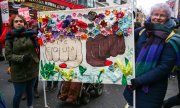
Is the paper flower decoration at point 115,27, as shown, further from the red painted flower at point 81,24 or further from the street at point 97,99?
the street at point 97,99

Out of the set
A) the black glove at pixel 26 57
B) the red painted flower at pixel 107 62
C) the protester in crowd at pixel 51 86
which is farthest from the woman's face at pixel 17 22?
the protester in crowd at pixel 51 86

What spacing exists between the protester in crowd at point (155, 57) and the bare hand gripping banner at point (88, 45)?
72 centimetres

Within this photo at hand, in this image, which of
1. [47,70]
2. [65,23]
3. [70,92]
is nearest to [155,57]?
[65,23]

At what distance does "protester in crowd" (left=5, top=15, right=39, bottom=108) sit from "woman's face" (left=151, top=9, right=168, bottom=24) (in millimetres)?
2303

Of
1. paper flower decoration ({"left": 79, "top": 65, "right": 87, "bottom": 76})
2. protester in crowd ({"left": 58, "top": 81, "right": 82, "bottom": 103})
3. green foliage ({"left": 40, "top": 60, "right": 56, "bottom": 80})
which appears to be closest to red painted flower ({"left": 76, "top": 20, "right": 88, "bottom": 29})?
paper flower decoration ({"left": 79, "top": 65, "right": 87, "bottom": 76})

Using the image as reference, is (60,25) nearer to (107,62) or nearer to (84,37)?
(84,37)

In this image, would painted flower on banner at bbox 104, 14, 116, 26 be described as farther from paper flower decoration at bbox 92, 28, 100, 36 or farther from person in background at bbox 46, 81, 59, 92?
person in background at bbox 46, 81, 59, 92

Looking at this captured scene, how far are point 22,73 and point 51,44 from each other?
0.65 meters

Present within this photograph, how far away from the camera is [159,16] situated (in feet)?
10.9

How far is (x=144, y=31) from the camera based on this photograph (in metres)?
3.45

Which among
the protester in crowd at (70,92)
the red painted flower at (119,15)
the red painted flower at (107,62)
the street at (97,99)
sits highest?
the red painted flower at (119,15)

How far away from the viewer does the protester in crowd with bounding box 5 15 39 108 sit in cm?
483

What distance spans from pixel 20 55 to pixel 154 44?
2.37m

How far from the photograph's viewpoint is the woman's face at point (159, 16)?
330 centimetres
